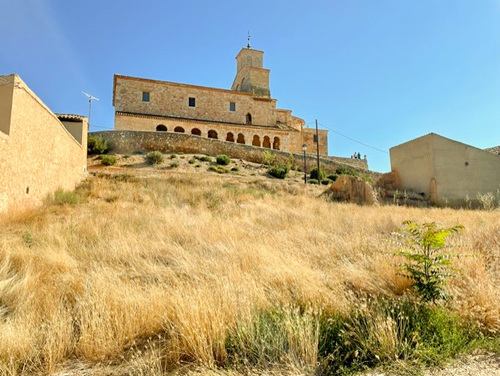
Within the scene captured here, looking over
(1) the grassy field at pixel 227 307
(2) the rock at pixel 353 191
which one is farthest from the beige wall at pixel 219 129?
(1) the grassy field at pixel 227 307

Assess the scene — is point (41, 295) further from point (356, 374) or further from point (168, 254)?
point (356, 374)

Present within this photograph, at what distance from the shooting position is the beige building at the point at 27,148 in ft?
21.2

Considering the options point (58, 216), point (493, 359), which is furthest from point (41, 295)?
point (58, 216)

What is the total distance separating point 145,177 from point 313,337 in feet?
47.3

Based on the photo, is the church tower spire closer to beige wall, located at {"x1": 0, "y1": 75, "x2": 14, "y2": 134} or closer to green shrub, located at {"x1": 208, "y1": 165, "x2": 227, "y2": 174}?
green shrub, located at {"x1": 208, "y1": 165, "x2": 227, "y2": 174}

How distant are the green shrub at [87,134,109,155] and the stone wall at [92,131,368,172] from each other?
3.67 feet

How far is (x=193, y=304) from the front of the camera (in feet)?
7.96

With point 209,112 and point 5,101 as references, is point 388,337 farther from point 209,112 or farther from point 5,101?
point 209,112

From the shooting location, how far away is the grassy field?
2.03m

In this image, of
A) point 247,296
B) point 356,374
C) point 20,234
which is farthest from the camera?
point 20,234

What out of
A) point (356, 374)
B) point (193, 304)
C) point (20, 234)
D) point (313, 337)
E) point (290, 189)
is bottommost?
point (356, 374)

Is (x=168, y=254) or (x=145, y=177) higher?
(x=145, y=177)

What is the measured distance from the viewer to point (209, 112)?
107 feet

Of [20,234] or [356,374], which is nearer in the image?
[356,374]
